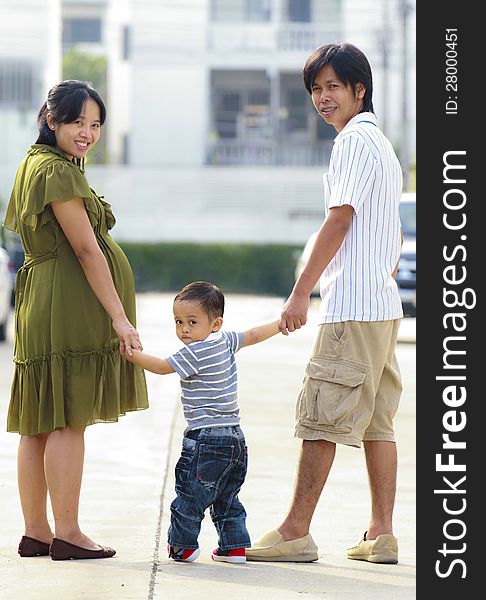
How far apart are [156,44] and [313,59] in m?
35.3

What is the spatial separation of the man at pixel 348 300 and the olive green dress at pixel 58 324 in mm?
707

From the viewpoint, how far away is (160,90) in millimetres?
39125

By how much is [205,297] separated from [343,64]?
3.23 feet

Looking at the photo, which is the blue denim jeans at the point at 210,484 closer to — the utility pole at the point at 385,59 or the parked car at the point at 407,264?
the parked car at the point at 407,264

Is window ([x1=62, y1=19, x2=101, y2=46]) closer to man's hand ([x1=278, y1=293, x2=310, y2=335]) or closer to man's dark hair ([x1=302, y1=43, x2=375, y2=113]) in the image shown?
man's dark hair ([x1=302, y1=43, x2=375, y2=113])

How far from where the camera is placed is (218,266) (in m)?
33.1

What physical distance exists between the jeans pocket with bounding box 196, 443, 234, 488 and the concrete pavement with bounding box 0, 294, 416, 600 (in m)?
0.33

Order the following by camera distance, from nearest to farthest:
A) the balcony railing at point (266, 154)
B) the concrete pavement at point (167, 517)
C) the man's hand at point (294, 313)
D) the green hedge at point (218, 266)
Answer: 1. the concrete pavement at point (167, 517)
2. the man's hand at point (294, 313)
3. the green hedge at point (218, 266)
4. the balcony railing at point (266, 154)

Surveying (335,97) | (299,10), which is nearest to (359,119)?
(335,97)

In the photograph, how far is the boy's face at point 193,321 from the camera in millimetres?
4762

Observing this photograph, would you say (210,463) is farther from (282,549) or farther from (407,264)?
(407,264)

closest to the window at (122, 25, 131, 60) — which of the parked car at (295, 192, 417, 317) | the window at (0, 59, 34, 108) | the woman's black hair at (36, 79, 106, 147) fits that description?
the window at (0, 59, 34, 108)

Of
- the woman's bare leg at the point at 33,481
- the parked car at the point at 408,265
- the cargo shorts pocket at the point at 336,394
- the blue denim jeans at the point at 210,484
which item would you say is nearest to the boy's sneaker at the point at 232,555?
the blue denim jeans at the point at 210,484

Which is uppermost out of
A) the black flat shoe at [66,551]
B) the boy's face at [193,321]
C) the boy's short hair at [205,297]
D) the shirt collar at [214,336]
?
the boy's short hair at [205,297]
